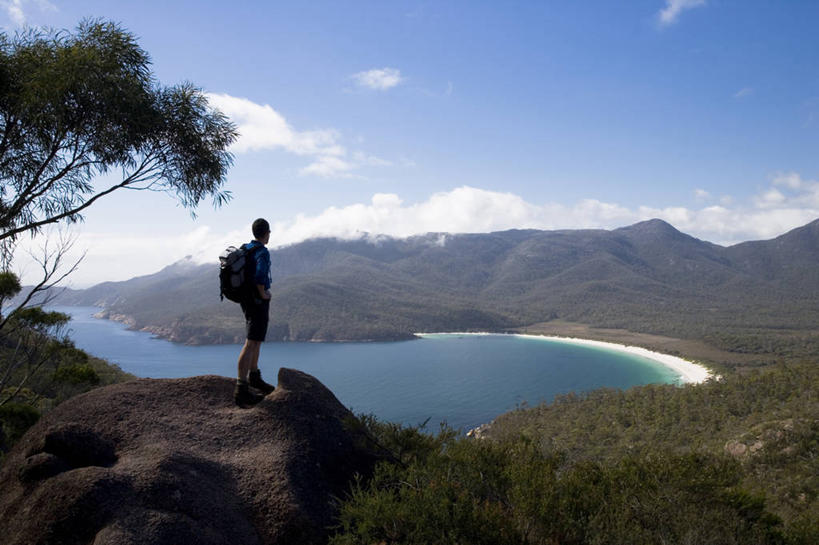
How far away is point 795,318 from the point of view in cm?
14575

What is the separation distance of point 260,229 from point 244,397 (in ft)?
8.31

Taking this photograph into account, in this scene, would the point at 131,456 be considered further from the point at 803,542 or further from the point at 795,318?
the point at 795,318

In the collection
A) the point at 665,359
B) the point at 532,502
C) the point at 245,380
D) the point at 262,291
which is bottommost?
the point at 665,359

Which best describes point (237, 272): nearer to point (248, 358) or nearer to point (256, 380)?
point (248, 358)

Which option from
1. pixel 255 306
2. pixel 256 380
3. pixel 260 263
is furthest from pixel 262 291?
pixel 256 380

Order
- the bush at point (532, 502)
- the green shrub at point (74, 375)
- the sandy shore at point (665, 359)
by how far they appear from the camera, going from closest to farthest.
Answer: the bush at point (532, 502) → the green shrub at point (74, 375) → the sandy shore at point (665, 359)

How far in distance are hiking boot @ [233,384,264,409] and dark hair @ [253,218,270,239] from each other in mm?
2268

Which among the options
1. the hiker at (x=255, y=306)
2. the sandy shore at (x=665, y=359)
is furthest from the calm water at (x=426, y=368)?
the hiker at (x=255, y=306)

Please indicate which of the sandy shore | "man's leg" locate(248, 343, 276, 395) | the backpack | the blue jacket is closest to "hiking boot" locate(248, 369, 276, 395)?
"man's leg" locate(248, 343, 276, 395)

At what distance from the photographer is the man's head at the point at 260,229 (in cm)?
661

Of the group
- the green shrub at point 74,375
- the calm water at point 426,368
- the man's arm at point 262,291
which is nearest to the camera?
the man's arm at point 262,291

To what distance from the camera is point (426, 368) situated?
350ft

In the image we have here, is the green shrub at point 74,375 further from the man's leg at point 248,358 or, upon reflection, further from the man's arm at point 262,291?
the man's arm at point 262,291

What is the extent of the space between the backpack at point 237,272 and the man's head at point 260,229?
0.73 ft
